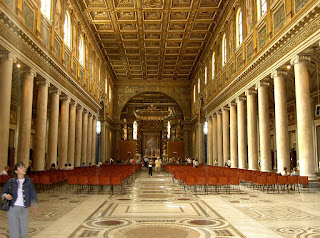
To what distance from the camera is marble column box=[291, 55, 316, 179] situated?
12609 millimetres

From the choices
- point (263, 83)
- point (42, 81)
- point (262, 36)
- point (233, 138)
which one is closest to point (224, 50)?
point (233, 138)

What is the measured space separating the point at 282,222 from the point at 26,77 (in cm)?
1296

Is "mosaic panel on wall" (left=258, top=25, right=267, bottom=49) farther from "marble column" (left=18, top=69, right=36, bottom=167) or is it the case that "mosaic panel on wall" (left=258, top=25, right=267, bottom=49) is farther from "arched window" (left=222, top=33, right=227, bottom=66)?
"marble column" (left=18, top=69, right=36, bottom=167)

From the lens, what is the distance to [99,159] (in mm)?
36531

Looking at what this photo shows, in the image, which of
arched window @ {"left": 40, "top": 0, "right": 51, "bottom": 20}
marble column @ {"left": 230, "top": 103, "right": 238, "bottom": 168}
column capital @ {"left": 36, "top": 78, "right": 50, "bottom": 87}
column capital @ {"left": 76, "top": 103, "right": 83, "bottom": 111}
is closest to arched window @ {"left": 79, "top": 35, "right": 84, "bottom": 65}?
column capital @ {"left": 76, "top": 103, "right": 83, "bottom": 111}

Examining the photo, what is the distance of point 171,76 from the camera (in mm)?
41969

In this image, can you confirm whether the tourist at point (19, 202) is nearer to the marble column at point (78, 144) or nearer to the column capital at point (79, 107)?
the marble column at point (78, 144)

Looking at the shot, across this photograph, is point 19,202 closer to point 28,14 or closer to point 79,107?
point 28,14

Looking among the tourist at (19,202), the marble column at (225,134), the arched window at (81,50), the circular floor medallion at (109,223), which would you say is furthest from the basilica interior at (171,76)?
the tourist at (19,202)

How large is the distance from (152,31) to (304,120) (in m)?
18.4

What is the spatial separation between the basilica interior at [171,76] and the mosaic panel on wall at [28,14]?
1.9 inches

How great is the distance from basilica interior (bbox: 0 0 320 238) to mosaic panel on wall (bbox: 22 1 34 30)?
5 cm

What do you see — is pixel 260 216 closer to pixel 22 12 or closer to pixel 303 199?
pixel 303 199

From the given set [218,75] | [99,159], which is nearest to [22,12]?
[218,75]
